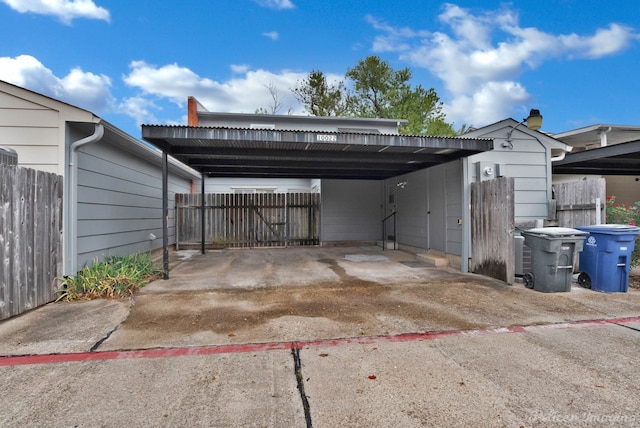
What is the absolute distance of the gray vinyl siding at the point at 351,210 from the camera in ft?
36.5

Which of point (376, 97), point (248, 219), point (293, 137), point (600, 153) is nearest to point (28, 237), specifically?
point (293, 137)

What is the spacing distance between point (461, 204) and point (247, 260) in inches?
205

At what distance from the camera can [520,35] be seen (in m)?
13.4

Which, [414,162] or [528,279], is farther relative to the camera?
[414,162]

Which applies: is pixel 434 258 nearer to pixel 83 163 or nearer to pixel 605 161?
pixel 605 161

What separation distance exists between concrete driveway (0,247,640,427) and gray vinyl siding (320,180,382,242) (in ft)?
20.5

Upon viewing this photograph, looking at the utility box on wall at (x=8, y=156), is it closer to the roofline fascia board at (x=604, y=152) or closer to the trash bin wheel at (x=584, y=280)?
the trash bin wheel at (x=584, y=280)

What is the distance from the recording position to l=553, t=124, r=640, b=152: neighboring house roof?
9.13 m

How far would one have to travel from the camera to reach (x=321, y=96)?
22812 millimetres

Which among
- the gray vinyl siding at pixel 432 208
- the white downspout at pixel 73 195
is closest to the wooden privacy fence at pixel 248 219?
the gray vinyl siding at pixel 432 208

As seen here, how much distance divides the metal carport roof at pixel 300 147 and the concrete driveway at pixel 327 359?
8.23 feet

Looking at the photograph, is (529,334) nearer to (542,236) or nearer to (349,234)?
(542,236)

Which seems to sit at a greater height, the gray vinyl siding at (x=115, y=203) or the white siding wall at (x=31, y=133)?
the white siding wall at (x=31, y=133)

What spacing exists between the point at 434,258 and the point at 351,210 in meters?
4.41
